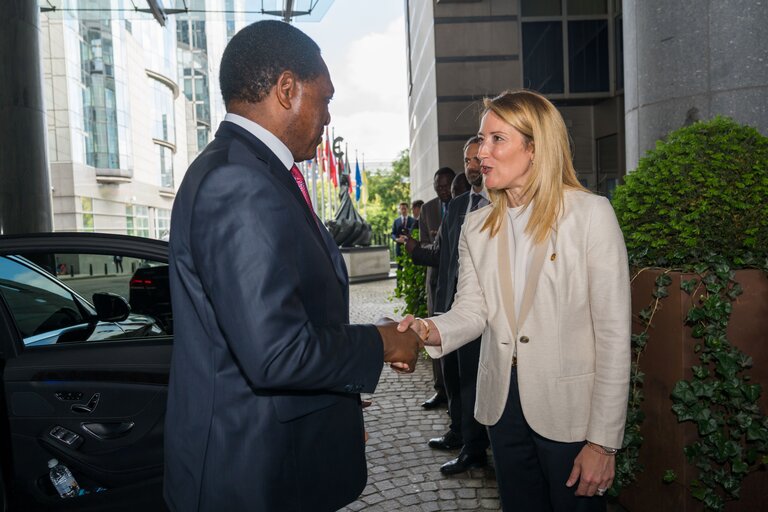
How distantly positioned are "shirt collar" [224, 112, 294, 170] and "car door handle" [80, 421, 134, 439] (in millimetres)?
1736

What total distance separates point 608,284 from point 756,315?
1.18 m

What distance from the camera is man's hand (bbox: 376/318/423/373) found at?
167cm

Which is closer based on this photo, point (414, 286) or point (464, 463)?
point (464, 463)

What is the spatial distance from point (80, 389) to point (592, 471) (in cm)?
218

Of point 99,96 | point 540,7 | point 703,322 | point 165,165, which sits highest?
point 99,96

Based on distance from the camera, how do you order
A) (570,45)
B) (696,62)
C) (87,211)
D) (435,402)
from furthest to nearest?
1. (87,211)
2. (570,45)
3. (435,402)
4. (696,62)

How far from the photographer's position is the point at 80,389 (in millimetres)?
2670

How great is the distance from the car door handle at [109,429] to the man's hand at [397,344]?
1576 millimetres

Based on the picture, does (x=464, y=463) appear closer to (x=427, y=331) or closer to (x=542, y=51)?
(x=427, y=331)

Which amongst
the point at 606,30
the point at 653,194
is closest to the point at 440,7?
the point at 606,30

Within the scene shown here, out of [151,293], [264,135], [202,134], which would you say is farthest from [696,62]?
[202,134]

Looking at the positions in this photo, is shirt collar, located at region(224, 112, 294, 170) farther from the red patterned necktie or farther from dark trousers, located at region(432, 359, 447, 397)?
dark trousers, located at region(432, 359, 447, 397)

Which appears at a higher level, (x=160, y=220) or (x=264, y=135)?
(x=160, y=220)

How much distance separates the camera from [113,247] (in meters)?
2.69
